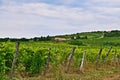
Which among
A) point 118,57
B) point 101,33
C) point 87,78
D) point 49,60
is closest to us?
point 87,78

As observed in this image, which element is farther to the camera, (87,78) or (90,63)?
(90,63)

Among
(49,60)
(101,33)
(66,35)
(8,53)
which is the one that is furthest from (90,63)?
(101,33)

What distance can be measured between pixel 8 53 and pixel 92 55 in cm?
1740

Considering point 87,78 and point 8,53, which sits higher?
point 8,53

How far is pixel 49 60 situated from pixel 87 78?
290 centimetres

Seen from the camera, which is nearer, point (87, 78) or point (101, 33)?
point (87, 78)

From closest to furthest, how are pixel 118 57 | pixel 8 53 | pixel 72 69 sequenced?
pixel 8 53 → pixel 72 69 → pixel 118 57

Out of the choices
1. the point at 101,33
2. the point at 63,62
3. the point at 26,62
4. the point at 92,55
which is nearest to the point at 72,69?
the point at 63,62

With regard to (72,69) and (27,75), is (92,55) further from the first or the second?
(27,75)

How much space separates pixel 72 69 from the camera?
98.2 feet

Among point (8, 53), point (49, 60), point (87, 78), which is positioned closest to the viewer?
point (8, 53)

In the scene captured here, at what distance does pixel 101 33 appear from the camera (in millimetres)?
125250

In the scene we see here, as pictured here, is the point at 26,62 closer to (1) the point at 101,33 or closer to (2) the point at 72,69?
(2) the point at 72,69

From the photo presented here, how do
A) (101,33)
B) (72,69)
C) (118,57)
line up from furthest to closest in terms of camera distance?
(101,33), (118,57), (72,69)
